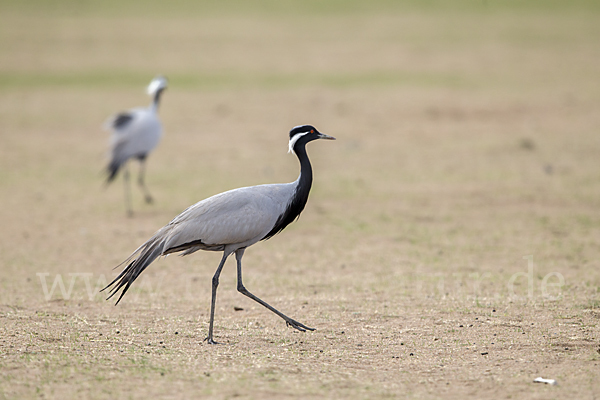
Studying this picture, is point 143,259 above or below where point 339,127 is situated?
below

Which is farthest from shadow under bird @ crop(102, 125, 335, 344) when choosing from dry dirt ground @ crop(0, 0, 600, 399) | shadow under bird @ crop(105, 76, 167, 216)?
shadow under bird @ crop(105, 76, 167, 216)

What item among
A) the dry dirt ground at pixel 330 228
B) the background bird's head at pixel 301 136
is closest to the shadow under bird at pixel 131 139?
the dry dirt ground at pixel 330 228

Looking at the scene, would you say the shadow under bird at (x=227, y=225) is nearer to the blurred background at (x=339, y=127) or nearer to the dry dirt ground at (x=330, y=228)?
the dry dirt ground at (x=330, y=228)

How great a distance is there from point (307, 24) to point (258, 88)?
13.9 metres

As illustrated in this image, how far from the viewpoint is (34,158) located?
49.2 feet

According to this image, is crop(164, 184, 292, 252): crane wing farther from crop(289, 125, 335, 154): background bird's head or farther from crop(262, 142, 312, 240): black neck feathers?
crop(289, 125, 335, 154): background bird's head

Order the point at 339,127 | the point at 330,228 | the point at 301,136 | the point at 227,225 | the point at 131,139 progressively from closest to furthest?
the point at 227,225 < the point at 301,136 < the point at 330,228 < the point at 131,139 < the point at 339,127

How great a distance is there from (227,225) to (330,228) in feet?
13.6

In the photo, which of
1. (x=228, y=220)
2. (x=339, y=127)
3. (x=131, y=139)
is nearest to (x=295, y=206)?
(x=228, y=220)

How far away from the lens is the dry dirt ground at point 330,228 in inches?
197

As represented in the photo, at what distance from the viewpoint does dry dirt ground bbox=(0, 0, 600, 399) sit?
499 centimetres

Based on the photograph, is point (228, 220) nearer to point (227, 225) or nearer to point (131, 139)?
point (227, 225)

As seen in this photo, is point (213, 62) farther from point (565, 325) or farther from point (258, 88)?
point (565, 325)

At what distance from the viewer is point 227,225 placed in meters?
5.88
